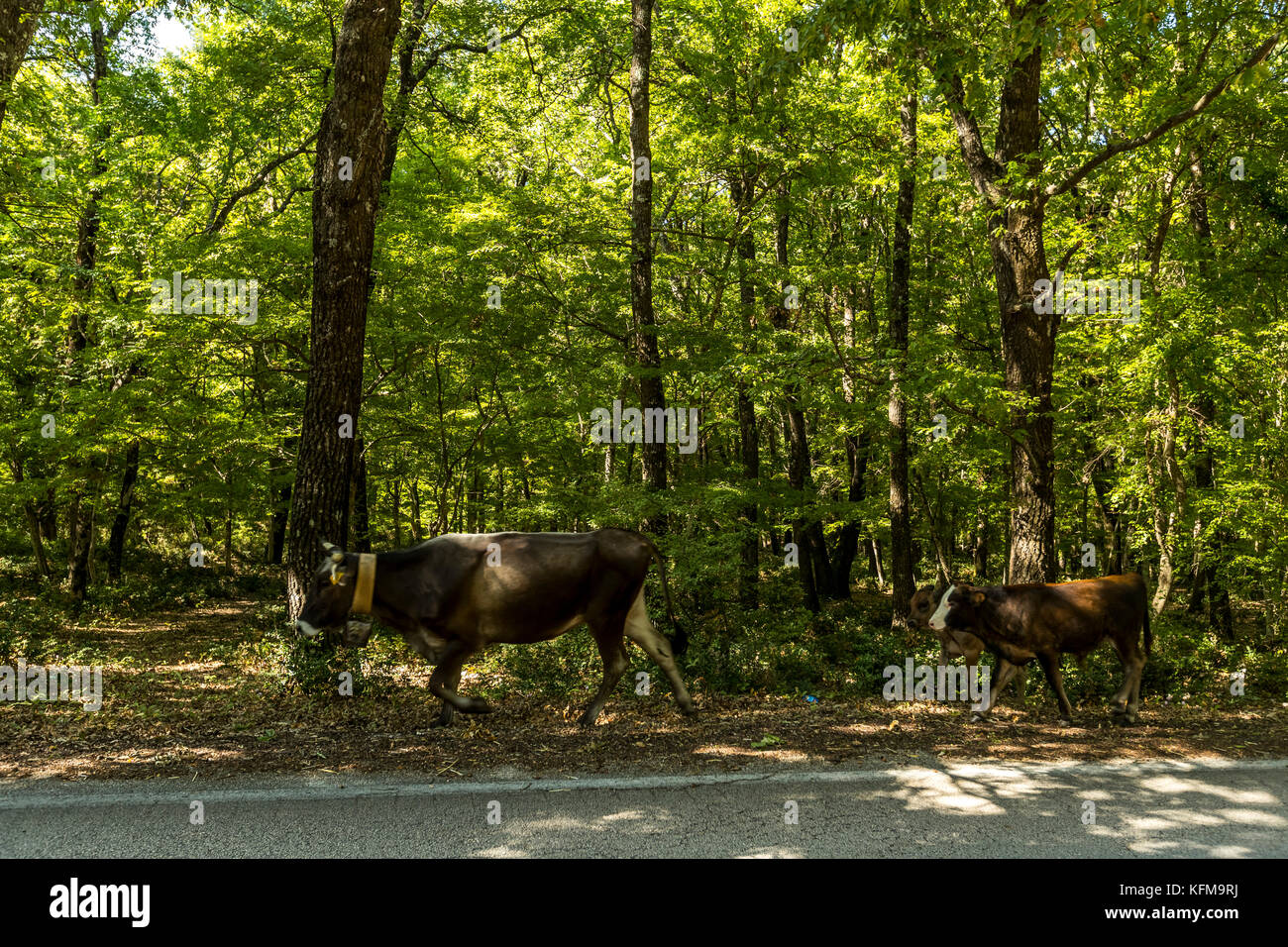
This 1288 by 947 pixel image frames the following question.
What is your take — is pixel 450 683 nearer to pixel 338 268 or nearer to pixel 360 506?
pixel 338 268

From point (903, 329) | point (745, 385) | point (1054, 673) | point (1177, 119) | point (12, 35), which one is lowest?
point (1054, 673)

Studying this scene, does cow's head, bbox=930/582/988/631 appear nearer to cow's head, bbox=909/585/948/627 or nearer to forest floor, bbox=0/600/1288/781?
cow's head, bbox=909/585/948/627

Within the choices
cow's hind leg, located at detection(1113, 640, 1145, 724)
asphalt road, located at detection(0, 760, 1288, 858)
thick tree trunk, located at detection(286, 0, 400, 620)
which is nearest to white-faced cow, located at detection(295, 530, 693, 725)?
asphalt road, located at detection(0, 760, 1288, 858)

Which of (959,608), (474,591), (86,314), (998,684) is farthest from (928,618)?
(86,314)

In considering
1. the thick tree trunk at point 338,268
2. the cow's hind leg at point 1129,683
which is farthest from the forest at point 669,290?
the cow's hind leg at point 1129,683

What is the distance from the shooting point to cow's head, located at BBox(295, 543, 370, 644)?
683 cm

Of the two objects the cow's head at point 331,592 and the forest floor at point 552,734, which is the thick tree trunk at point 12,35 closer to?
the forest floor at point 552,734

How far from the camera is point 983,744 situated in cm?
766

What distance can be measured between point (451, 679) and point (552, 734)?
118cm

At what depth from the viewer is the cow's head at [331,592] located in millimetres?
6828

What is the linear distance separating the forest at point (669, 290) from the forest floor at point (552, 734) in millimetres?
971

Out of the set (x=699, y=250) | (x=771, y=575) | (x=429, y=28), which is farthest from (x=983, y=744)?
(x=771, y=575)

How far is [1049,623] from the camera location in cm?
829
